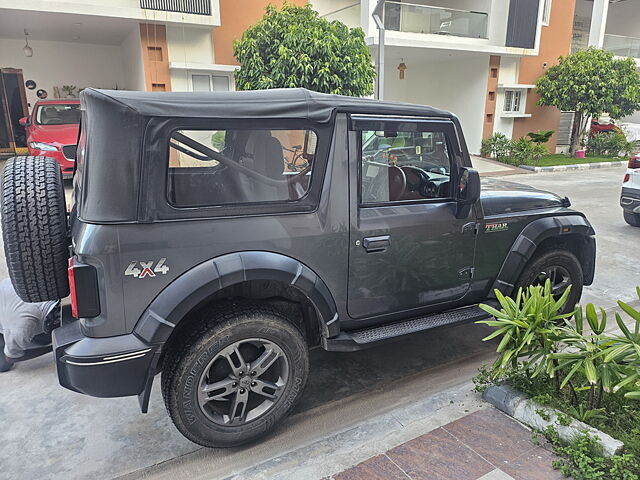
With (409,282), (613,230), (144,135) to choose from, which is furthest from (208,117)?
(613,230)

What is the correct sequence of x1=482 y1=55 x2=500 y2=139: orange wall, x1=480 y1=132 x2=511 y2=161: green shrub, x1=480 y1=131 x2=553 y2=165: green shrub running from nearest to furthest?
1. x1=480 y1=131 x2=553 y2=165: green shrub
2. x1=480 y1=132 x2=511 y2=161: green shrub
3. x1=482 y1=55 x2=500 y2=139: orange wall

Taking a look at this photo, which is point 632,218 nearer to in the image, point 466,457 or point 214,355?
point 466,457

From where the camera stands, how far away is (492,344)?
14.0 feet

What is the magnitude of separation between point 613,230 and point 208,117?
321 inches

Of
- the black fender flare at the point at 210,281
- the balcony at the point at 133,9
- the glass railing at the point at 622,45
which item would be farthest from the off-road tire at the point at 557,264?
the glass railing at the point at 622,45

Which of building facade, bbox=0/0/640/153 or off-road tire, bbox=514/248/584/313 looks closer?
off-road tire, bbox=514/248/584/313


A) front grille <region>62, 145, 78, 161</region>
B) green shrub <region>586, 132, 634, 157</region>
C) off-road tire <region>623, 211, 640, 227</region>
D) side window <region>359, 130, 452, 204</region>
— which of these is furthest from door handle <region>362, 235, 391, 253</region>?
green shrub <region>586, 132, 634, 157</region>

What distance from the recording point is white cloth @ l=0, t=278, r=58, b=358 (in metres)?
3.55

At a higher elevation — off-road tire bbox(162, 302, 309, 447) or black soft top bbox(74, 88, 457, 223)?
black soft top bbox(74, 88, 457, 223)

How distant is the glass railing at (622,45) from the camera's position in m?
22.4

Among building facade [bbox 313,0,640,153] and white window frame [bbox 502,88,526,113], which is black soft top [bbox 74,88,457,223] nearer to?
building facade [bbox 313,0,640,153]

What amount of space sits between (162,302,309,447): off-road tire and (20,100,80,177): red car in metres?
7.82

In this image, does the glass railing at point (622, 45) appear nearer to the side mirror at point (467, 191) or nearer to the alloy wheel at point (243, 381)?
the side mirror at point (467, 191)

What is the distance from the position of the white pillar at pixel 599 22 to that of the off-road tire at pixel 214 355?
23.0m
